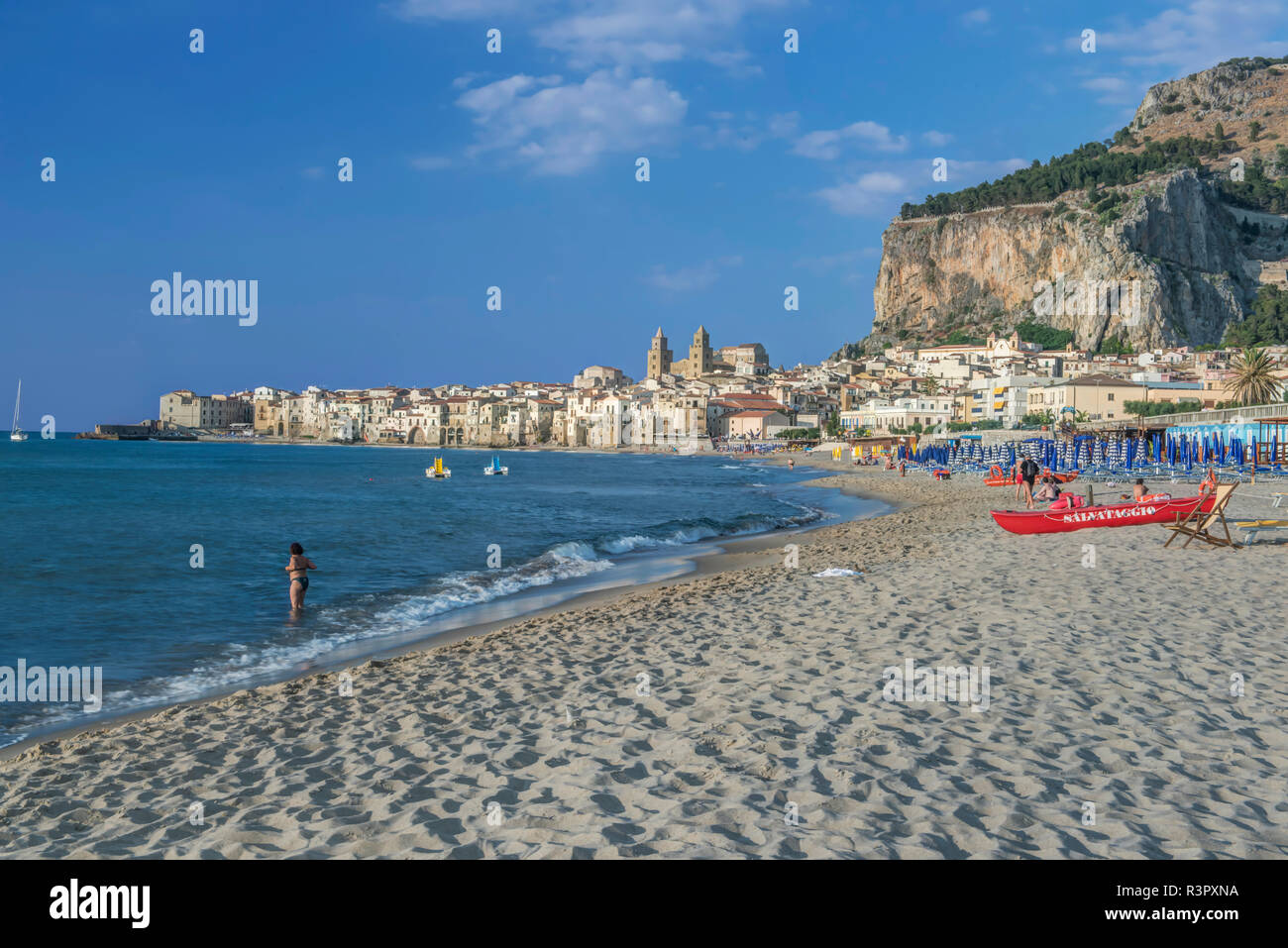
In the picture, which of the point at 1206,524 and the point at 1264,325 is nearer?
the point at 1206,524

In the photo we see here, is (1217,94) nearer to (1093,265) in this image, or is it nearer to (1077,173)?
(1077,173)

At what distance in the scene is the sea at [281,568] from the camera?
1003 centimetres

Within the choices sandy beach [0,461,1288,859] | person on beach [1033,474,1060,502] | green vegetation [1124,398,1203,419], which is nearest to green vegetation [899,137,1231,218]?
green vegetation [1124,398,1203,419]

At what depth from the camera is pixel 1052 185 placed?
147000 mm

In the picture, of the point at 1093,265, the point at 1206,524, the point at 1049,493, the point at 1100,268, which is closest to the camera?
the point at 1206,524

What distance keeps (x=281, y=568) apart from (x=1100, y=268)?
137301 millimetres

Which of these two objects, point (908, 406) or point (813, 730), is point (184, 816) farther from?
point (908, 406)

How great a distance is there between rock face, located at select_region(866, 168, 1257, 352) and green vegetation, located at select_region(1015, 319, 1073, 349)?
128 centimetres

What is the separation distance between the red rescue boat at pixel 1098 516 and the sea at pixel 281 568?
726 centimetres

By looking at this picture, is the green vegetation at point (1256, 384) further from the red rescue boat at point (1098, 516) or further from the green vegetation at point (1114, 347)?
the green vegetation at point (1114, 347)

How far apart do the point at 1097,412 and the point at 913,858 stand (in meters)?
81.1

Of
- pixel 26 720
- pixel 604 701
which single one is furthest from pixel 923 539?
pixel 26 720

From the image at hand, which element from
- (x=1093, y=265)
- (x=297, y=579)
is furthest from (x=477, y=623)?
(x=1093, y=265)

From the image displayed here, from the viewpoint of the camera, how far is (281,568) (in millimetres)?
17531
